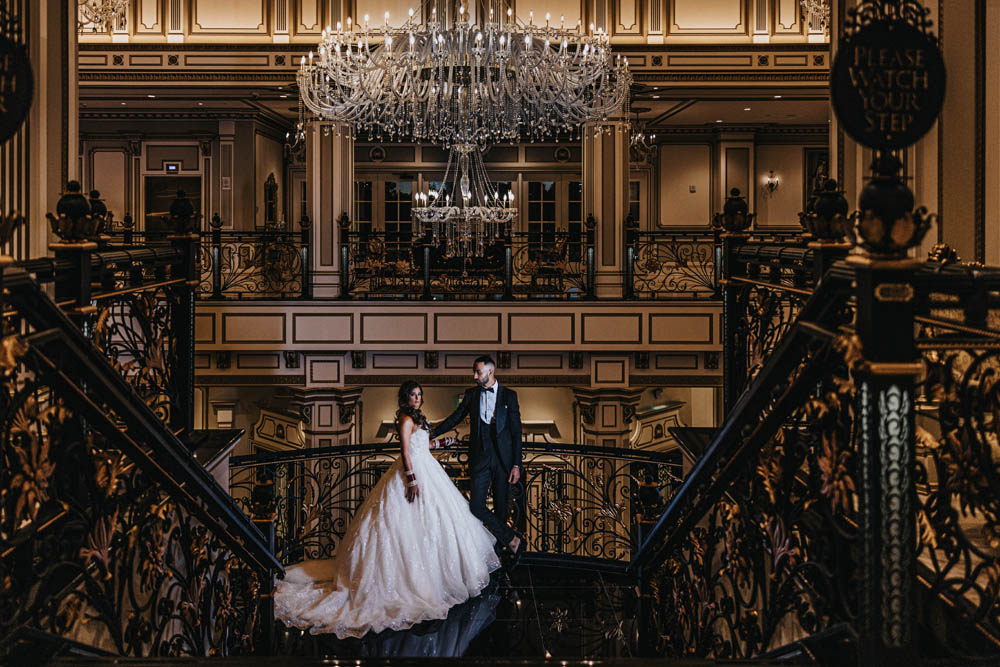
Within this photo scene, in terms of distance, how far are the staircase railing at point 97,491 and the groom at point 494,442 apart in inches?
75.8

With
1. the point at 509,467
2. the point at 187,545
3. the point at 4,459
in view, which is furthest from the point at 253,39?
the point at 4,459

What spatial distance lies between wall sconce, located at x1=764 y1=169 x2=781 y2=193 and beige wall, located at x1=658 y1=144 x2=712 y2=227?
1.06 metres

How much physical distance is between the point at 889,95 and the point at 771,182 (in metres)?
16.5

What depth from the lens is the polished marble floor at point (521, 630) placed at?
4.86 metres

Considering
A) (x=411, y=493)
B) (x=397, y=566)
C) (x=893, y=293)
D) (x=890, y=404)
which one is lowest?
(x=397, y=566)

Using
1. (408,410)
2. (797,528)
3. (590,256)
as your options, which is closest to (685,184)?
(590,256)

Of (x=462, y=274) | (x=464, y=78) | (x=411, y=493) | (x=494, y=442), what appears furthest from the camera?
(x=462, y=274)

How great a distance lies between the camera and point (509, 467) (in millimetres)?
6434

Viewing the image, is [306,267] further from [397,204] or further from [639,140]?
[397,204]

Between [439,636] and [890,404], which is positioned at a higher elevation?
[890,404]

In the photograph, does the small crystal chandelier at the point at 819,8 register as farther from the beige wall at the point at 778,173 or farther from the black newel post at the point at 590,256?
the beige wall at the point at 778,173

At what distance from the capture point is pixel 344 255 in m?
11.6

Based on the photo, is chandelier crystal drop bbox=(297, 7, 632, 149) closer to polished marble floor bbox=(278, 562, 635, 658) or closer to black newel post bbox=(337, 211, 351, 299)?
black newel post bbox=(337, 211, 351, 299)

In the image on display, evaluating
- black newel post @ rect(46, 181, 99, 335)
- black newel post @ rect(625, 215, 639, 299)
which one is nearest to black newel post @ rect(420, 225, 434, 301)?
black newel post @ rect(625, 215, 639, 299)
